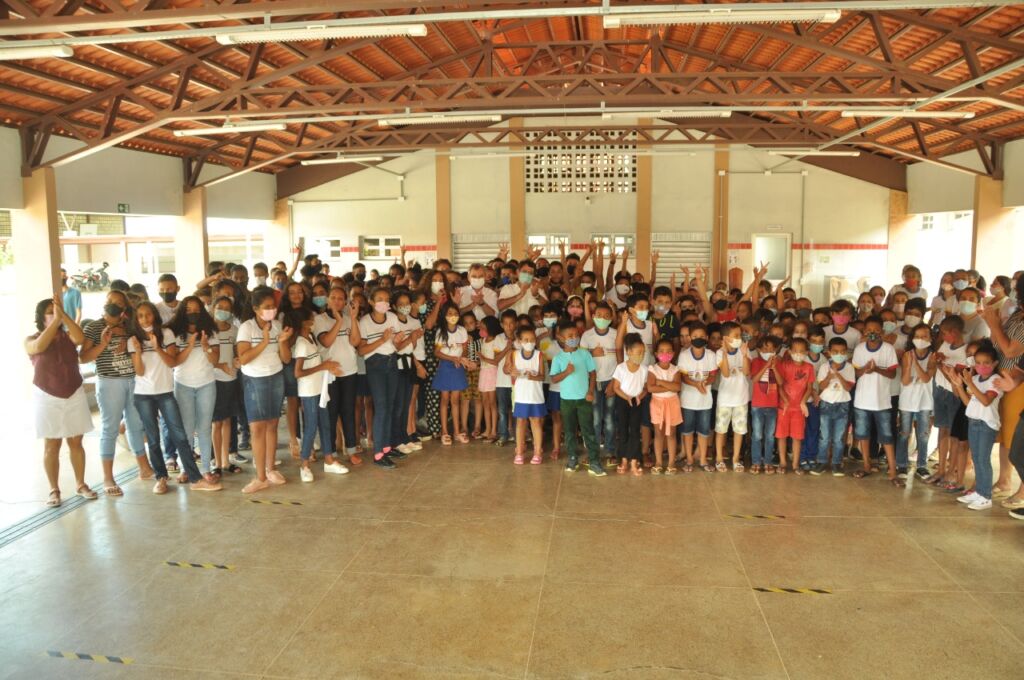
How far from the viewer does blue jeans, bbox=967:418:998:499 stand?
533 cm

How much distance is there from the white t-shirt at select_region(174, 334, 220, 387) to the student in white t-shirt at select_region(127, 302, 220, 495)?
0.20 ft

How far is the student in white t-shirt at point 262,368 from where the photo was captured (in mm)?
5531

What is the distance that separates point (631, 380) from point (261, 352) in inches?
121

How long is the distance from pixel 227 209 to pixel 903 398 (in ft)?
45.7

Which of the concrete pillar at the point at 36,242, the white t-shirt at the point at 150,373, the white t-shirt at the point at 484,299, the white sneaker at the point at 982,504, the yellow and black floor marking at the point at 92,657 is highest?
the concrete pillar at the point at 36,242

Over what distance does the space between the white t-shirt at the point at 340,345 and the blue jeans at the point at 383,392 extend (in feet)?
0.58

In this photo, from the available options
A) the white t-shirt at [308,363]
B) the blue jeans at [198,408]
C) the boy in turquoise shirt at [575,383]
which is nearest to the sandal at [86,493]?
the blue jeans at [198,408]

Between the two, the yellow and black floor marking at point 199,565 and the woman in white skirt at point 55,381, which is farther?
the woman in white skirt at point 55,381

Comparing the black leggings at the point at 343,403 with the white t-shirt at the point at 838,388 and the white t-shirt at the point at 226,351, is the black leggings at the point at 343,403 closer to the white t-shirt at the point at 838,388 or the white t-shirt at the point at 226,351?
the white t-shirt at the point at 226,351

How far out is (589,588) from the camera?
4.12 meters

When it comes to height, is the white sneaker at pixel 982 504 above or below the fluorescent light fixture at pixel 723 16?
below

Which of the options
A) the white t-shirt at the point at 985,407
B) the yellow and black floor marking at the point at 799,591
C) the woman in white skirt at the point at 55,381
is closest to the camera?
the yellow and black floor marking at the point at 799,591

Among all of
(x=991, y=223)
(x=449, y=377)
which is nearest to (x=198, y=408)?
(x=449, y=377)

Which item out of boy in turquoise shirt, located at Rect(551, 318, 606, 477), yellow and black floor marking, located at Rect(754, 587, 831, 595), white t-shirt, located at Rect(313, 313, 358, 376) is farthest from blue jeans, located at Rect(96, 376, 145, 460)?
yellow and black floor marking, located at Rect(754, 587, 831, 595)
